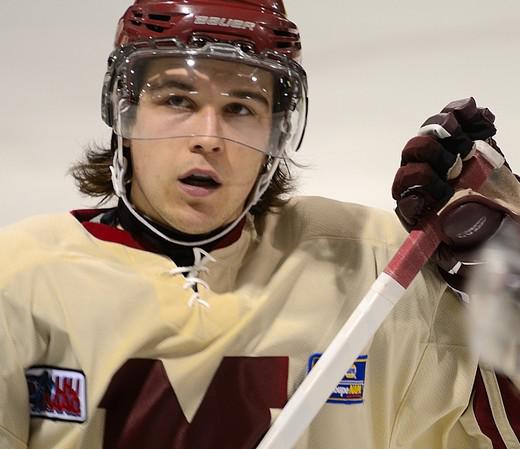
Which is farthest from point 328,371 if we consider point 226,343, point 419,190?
point 419,190

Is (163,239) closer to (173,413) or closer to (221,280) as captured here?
(221,280)

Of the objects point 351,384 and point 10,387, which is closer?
point 10,387

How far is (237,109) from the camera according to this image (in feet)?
4.41

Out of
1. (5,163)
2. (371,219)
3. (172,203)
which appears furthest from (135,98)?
(5,163)

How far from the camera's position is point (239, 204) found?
Answer: 1372mm

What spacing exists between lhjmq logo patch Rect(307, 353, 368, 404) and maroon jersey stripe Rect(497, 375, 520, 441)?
222mm

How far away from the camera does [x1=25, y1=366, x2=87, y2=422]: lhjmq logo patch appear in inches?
48.3

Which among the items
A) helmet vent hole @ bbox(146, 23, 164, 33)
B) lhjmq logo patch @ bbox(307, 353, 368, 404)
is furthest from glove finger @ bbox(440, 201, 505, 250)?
helmet vent hole @ bbox(146, 23, 164, 33)

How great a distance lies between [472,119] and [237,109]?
0.33 m

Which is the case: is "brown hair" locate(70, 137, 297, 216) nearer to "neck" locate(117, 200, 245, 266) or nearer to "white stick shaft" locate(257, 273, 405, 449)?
"neck" locate(117, 200, 245, 266)

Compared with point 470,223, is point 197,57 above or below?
above

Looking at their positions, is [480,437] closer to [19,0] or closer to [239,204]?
[239,204]

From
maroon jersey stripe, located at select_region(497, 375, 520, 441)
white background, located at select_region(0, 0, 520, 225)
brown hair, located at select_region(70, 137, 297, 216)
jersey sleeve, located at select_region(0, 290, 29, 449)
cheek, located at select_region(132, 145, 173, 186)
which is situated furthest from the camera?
white background, located at select_region(0, 0, 520, 225)

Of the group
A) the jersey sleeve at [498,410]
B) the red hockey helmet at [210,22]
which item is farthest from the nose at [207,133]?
the jersey sleeve at [498,410]
